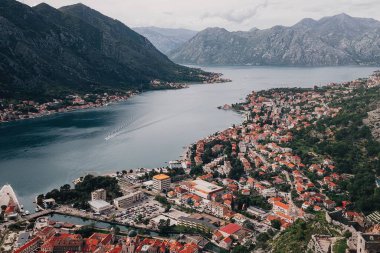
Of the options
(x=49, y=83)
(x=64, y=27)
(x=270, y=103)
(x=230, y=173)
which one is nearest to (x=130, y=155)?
(x=230, y=173)

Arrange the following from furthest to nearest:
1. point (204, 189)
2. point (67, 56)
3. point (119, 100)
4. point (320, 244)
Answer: point (67, 56) < point (119, 100) < point (204, 189) < point (320, 244)

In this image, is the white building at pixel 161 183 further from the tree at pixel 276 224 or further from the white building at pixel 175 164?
the tree at pixel 276 224

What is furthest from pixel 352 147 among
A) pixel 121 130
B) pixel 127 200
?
pixel 121 130

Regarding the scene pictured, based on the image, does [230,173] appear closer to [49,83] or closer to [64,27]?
[49,83]

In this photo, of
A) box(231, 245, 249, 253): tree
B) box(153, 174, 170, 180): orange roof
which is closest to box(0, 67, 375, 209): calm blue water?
box(153, 174, 170, 180): orange roof

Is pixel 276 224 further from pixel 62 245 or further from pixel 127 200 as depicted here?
pixel 62 245

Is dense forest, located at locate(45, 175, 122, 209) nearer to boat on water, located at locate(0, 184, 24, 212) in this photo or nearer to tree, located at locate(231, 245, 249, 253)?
boat on water, located at locate(0, 184, 24, 212)
